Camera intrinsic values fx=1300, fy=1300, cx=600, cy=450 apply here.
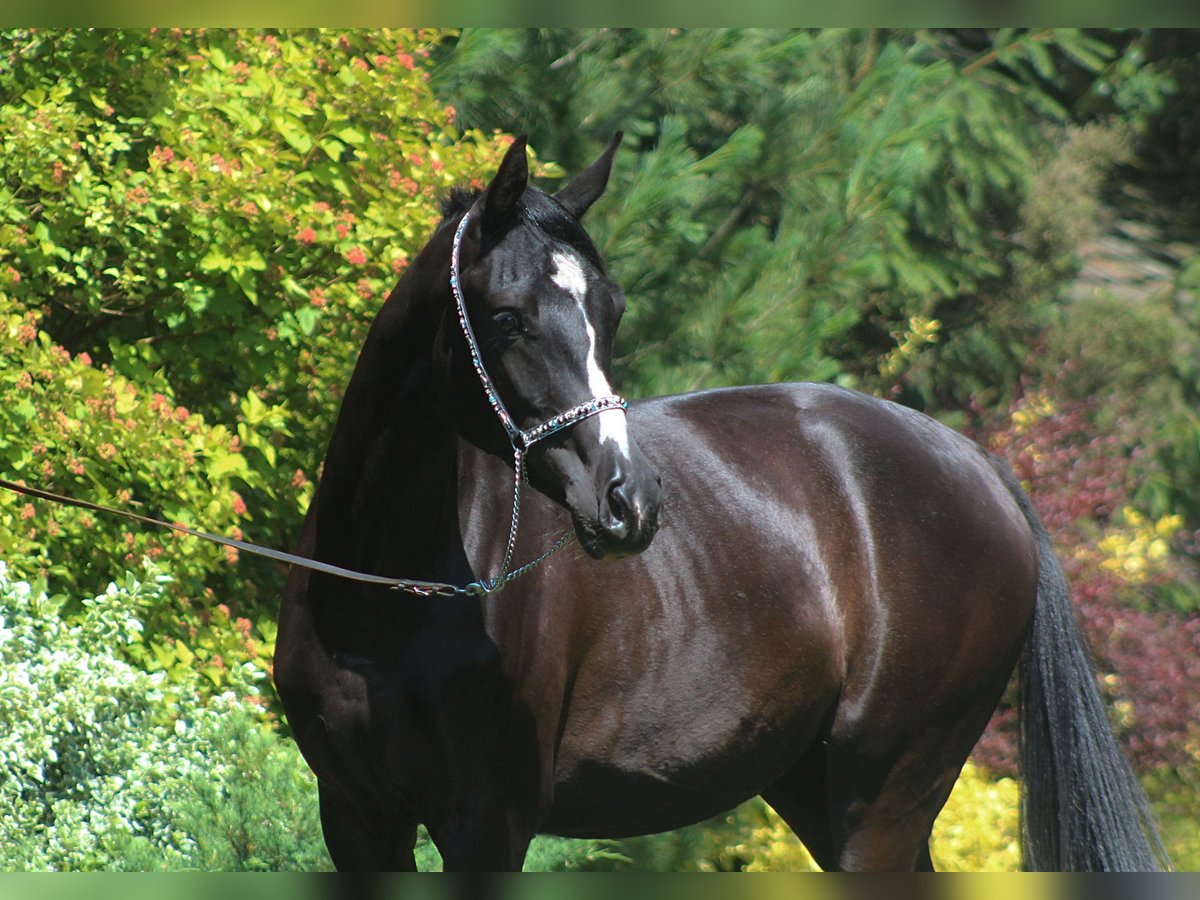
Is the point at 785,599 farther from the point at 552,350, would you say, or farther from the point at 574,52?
the point at 574,52

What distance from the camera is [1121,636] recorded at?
5941 millimetres

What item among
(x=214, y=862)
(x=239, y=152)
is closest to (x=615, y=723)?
(x=214, y=862)

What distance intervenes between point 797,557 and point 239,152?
8.71 ft

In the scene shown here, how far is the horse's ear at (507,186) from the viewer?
2.15 meters

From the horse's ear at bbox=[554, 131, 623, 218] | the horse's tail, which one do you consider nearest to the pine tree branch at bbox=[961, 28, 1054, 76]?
the horse's tail

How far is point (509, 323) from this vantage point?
2.17m

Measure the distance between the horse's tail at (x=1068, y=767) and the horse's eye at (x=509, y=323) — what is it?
1.66 meters

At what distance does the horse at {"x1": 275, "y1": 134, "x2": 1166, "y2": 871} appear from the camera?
86.8 inches

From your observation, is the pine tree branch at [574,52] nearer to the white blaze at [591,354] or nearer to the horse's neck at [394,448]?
the horse's neck at [394,448]

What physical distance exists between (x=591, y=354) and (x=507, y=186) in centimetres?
32

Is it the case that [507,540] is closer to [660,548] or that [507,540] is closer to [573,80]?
[660,548]

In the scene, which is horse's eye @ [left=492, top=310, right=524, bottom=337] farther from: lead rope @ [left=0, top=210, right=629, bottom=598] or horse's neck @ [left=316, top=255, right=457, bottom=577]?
horse's neck @ [left=316, top=255, right=457, bottom=577]

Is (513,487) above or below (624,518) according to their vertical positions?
below

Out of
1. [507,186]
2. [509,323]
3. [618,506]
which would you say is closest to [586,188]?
[507,186]
